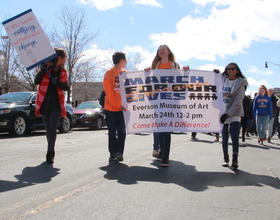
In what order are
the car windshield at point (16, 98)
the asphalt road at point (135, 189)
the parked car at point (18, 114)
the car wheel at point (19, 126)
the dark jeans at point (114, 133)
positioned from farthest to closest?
the car windshield at point (16, 98) < the car wheel at point (19, 126) < the parked car at point (18, 114) < the dark jeans at point (114, 133) < the asphalt road at point (135, 189)

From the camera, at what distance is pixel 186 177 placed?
188 inches

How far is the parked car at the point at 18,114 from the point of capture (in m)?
11.2

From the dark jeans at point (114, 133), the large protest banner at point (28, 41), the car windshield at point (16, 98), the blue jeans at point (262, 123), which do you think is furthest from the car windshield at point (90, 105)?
the large protest banner at point (28, 41)

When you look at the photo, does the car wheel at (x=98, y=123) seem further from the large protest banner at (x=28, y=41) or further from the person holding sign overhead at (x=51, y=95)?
the large protest banner at (x=28, y=41)

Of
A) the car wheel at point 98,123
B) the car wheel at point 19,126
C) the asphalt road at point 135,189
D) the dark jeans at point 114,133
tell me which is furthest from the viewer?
the car wheel at point 98,123

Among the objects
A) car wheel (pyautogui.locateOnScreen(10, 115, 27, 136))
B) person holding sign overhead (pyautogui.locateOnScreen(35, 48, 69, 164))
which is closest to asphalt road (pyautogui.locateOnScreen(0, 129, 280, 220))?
person holding sign overhead (pyautogui.locateOnScreen(35, 48, 69, 164))

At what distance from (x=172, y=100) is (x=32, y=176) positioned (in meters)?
2.61

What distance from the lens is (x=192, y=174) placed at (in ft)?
16.5

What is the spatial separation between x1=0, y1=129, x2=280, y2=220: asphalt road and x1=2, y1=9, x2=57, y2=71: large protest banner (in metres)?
1.78

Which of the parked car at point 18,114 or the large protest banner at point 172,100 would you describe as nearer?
the large protest banner at point 172,100

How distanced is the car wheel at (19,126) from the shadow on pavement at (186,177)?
7085 millimetres

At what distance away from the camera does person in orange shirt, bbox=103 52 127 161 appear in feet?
18.8

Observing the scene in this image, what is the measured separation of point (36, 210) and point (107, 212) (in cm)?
70

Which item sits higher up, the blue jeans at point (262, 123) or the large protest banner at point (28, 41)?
the large protest banner at point (28, 41)
